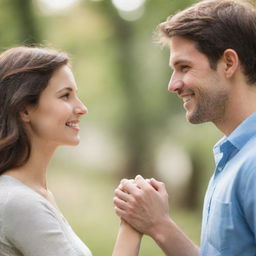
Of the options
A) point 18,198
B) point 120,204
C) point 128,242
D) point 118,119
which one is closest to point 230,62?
point 120,204

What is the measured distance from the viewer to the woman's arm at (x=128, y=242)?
7.66 feet

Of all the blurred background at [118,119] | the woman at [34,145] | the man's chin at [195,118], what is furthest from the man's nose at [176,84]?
the blurred background at [118,119]

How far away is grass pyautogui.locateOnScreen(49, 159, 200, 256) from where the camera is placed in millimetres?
10728

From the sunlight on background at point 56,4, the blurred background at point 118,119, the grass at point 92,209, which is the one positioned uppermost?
the sunlight on background at point 56,4

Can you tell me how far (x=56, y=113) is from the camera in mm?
2434

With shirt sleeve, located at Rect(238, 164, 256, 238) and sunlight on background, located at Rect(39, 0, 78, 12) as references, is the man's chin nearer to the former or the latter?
shirt sleeve, located at Rect(238, 164, 256, 238)

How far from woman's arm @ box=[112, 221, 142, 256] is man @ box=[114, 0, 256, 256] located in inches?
1.3

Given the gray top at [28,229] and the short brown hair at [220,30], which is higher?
the short brown hair at [220,30]

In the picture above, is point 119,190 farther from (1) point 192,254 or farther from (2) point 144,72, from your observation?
(2) point 144,72

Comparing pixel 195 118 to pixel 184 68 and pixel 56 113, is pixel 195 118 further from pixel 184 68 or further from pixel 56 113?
pixel 56 113

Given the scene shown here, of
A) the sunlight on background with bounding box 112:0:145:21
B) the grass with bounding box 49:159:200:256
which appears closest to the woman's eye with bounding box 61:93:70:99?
the grass with bounding box 49:159:200:256

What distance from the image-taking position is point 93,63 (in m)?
12.6

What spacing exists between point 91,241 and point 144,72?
11.9 feet

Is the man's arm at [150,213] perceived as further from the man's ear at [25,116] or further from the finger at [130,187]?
the man's ear at [25,116]
